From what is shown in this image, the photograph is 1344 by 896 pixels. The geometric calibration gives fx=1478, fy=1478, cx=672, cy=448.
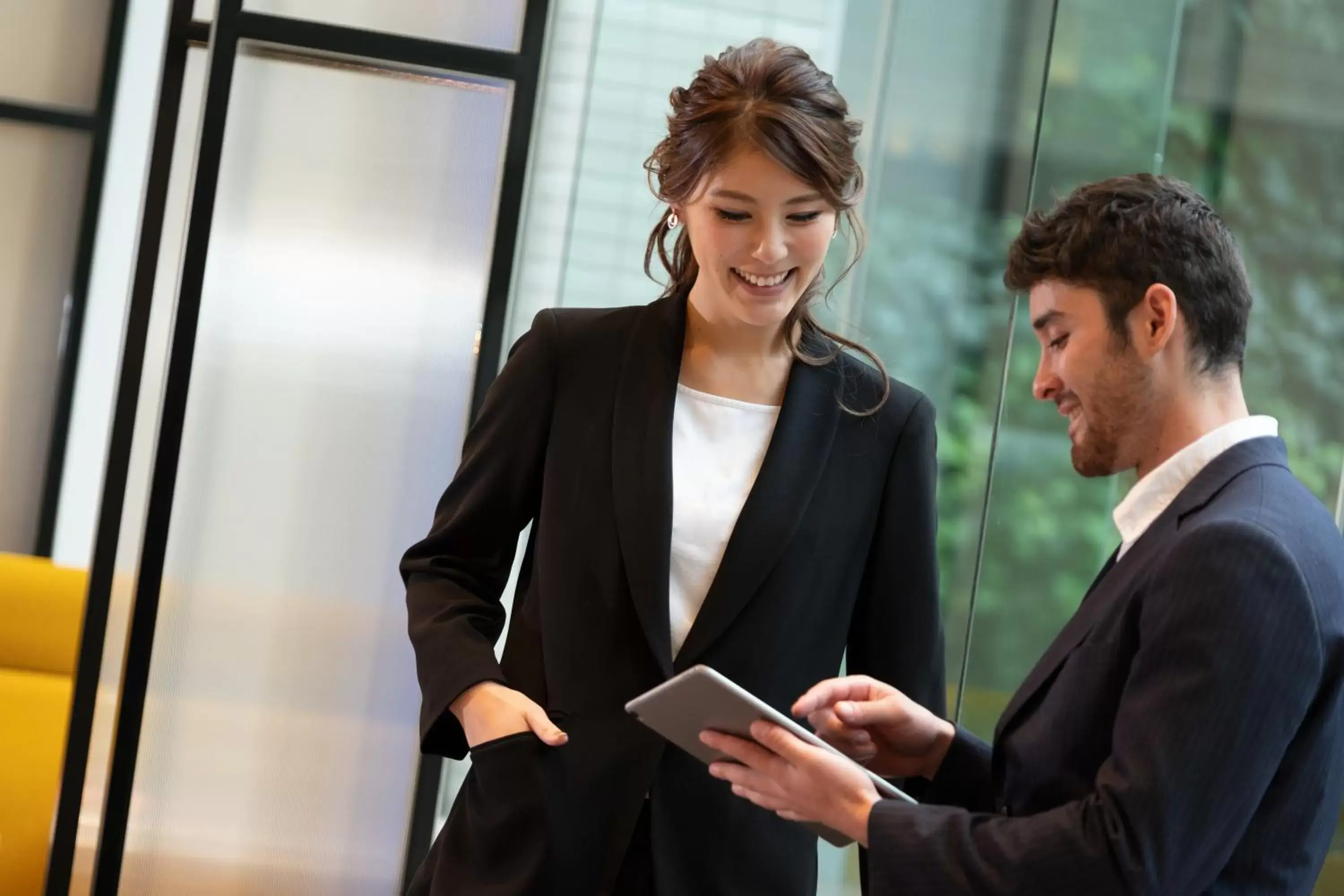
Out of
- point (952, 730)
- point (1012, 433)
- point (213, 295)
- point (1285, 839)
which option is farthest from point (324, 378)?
point (1285, 839)

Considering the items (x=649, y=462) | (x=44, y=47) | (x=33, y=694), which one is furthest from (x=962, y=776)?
(x=44, y=47)

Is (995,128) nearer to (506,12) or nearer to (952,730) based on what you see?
(506,12)

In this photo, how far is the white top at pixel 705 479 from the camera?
5.72 feet

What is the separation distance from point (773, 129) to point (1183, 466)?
25.4 inches

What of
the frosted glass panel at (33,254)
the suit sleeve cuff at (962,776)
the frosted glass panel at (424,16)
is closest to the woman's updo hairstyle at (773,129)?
the suit sleeve cuff at (962,776)

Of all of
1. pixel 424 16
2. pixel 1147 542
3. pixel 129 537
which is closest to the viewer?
pixel 1147 542

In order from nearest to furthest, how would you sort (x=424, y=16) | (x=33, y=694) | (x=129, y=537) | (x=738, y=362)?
(x=738, y=362) < (x=424, y=16) < (x=129, y=537) < (x=33, y=694)

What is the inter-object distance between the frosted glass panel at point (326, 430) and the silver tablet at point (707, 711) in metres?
1.77

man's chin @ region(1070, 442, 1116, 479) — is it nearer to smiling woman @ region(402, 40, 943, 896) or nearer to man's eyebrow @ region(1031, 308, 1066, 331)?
man's eyebrow @ region(1031, 308, 1066, 331)

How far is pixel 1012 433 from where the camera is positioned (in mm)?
3041

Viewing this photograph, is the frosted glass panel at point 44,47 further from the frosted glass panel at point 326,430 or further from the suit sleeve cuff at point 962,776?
the suit sleeve cuff at point 962,776

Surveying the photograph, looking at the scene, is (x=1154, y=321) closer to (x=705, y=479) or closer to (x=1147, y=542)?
(x=1147, y=542)

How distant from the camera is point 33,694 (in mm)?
4086

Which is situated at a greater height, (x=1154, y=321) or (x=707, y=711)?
(x=1154, y=321)
